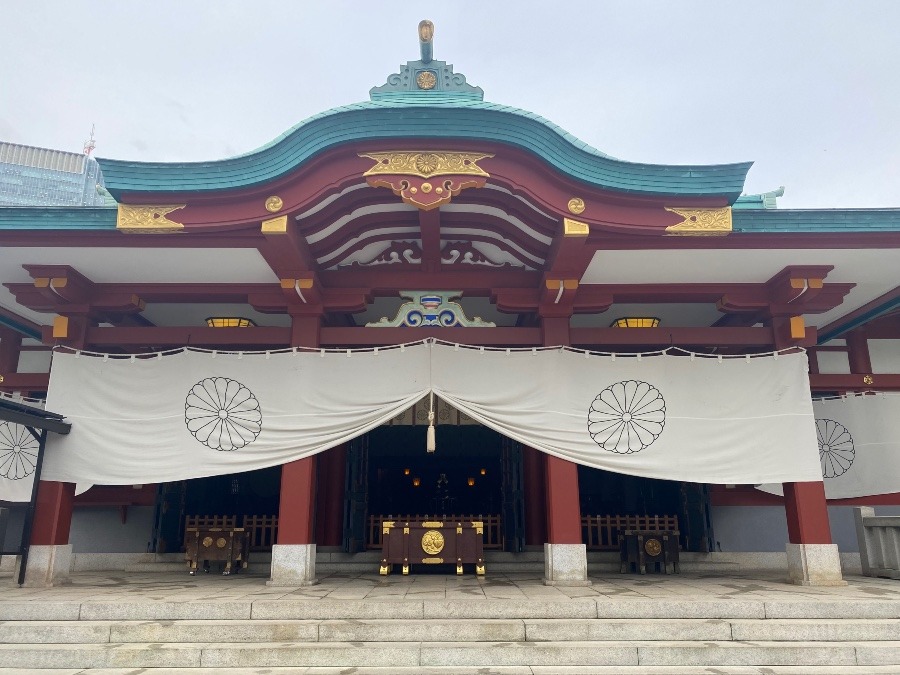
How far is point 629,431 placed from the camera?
27.5 feet

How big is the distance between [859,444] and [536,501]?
545 centimetres

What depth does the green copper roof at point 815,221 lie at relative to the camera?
7906 mm

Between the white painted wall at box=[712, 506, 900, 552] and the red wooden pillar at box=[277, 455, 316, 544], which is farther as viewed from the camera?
the white painted wall at box=[712, 506, 900, 552]

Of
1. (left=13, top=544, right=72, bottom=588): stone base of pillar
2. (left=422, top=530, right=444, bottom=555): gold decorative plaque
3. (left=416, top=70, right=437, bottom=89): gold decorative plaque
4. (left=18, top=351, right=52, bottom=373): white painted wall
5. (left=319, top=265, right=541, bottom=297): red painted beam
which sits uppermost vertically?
(left=416, top=70, right=437, bottom=89): gold decorative plaque

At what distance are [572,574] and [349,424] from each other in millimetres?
3583

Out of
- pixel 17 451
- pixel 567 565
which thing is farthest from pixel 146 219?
pixel 567 565

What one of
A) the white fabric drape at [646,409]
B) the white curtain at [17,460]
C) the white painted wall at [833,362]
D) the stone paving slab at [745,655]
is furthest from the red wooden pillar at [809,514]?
the white curtain at [17,460]

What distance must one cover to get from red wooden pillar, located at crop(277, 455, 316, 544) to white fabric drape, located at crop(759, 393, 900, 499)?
25.5ft

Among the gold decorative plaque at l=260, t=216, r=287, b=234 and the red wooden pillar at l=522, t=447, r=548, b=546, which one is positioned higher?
the gold decorative plaque at l=260, t=216, r=287, b=234

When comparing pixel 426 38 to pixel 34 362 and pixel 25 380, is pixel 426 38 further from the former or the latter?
pixel 34 362

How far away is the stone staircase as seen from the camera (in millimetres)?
5473

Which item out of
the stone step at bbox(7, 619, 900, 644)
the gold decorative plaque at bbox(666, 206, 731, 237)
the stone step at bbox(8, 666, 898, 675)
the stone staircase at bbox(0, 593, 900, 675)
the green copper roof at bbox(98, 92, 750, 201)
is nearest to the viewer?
the stone step at bbox(8, 666, 898, 675)

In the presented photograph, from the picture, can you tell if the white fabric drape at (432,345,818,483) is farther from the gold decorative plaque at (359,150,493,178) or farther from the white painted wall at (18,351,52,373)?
the white painted wall at (18,351,52,373)

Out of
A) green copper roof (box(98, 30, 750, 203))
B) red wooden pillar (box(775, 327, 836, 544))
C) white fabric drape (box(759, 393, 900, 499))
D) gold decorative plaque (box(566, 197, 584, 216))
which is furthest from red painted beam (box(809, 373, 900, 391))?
gold decorative plaque (box(566, 197, 584, 216))
